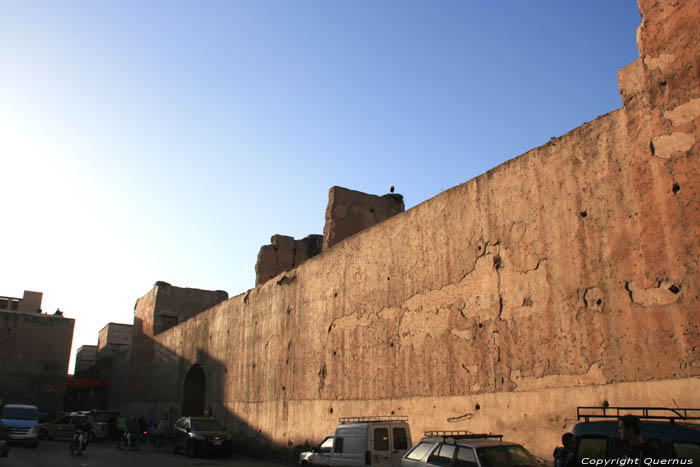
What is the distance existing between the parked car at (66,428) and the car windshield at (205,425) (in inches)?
430

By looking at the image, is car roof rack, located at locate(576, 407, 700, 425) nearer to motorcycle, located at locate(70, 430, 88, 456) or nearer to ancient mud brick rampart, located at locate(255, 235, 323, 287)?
motorcycle, located at locate(70, 430, 88, 456)

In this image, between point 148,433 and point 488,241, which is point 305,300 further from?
point 148,433

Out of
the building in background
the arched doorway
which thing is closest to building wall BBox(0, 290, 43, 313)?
the building in background

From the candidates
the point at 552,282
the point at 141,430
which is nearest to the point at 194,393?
the point at 141,430

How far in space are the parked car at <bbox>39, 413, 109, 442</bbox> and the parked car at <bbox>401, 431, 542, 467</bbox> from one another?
984 inches

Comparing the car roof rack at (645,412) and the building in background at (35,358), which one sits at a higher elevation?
the building in background at (35,358)

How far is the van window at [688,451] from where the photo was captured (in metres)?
5.02

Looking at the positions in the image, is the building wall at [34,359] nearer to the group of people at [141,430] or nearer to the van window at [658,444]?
the group of people at [141,430]

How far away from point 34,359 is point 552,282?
43.1m

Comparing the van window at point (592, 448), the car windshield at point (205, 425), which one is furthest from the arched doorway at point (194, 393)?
the van window at point (592, 448)

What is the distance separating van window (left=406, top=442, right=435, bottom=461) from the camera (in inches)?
307

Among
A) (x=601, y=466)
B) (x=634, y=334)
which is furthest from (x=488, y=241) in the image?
(x=601, y=466)

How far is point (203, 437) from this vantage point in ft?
62.0

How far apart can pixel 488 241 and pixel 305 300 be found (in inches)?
308
